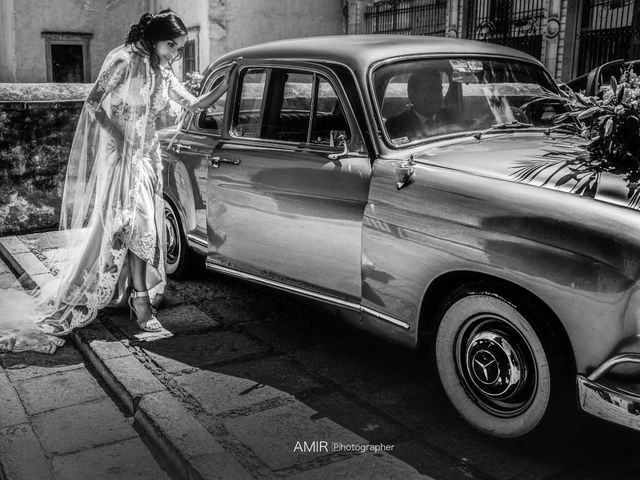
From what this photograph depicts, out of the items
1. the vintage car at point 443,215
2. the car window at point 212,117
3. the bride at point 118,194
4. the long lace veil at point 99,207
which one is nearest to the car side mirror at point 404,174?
the vintage car at point 443,215

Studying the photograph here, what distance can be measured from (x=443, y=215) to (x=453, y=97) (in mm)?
1038

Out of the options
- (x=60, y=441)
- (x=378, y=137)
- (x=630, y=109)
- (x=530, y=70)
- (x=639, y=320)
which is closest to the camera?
(x=639, y=320)

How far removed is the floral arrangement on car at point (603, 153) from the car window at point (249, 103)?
6.27ft

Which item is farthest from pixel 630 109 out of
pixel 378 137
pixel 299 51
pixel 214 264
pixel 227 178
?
pixel 214 264

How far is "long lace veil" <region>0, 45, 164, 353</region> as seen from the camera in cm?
479

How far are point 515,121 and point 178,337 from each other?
2.57m

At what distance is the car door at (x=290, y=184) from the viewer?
3973 mm

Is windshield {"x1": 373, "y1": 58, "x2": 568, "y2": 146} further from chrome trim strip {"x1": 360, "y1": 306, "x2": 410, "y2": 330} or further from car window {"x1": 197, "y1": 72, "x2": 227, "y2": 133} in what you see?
car window {"x1": 197, "y1": 72, "x2": 227, "y2": 133}

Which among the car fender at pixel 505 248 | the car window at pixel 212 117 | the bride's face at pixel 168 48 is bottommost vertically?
the car fender at pixel 505 248

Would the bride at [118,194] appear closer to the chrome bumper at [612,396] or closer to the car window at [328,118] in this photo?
the car window at [328,118]

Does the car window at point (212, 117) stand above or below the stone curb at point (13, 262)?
above

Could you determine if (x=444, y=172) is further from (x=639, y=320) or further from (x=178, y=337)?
(x=178, y=337)

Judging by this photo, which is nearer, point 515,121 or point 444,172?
point 444,172

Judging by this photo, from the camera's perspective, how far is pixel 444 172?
3510 mm
